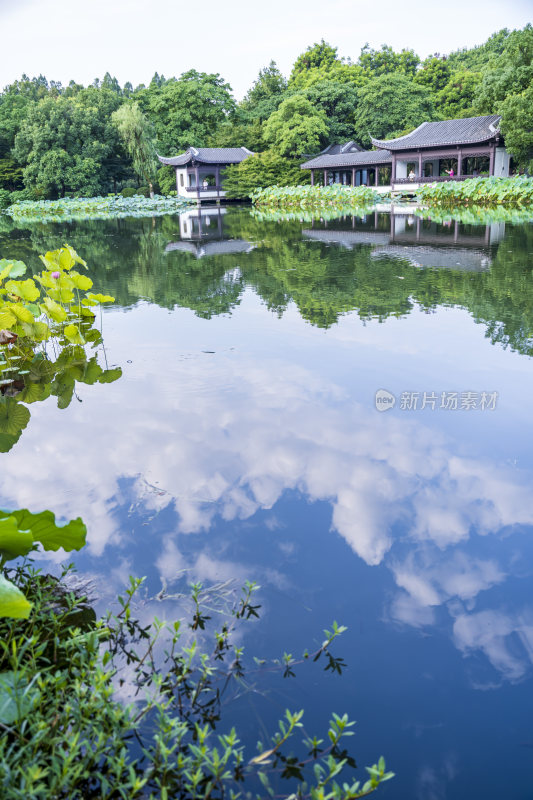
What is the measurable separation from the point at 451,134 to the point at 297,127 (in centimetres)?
839

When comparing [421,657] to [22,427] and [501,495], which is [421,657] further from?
[22,427]

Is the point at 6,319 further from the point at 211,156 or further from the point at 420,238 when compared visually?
the point at 211,156

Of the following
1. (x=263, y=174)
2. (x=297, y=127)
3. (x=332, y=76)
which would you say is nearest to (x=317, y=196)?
(x=263, y=174)

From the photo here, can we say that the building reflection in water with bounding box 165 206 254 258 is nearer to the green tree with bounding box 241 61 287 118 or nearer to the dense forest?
the dense forest

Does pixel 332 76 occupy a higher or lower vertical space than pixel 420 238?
higher

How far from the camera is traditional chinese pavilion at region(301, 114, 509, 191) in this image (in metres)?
26.2

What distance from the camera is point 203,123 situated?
39094 millimetres

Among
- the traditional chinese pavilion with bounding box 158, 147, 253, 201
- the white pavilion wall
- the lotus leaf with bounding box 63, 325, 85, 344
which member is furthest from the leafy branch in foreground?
the traditional chinese pavilion with bounding box 158, 147, 253, 201

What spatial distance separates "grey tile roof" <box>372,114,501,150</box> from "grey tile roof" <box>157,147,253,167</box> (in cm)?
900

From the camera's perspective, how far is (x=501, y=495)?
277 centimetres

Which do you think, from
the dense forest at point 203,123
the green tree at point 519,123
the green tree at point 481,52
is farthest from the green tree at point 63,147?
the green tree at point 481,52

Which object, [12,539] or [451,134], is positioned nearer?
[12,539]

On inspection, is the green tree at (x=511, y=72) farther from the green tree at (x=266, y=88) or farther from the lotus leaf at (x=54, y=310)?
the lotus leaf at (x=54, y=310)

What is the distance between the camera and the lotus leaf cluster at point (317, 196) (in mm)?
27766
